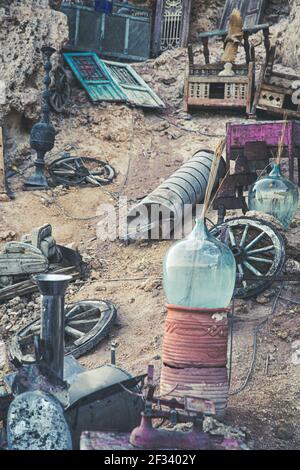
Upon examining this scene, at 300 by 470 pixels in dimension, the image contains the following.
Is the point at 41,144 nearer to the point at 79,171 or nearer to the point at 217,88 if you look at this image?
the point at 79,171

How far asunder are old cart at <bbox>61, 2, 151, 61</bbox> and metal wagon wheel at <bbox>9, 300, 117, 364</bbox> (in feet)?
28.9

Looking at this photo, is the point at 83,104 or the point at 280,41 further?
the point at 280,41

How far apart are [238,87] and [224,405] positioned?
30.6ft

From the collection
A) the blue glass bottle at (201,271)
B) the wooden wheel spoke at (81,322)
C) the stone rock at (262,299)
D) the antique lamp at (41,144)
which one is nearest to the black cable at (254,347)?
the stone rock at (262,299)

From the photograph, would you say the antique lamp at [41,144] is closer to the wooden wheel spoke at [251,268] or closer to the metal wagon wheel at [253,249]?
the metal wagon wheel at [253,249]

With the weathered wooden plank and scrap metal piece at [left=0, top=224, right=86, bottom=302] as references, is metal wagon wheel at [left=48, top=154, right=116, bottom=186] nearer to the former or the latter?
the weathered wooden plank

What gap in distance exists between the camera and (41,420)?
16.6 ft

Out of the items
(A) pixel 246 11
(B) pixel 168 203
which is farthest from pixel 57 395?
(A) pixel 246 11

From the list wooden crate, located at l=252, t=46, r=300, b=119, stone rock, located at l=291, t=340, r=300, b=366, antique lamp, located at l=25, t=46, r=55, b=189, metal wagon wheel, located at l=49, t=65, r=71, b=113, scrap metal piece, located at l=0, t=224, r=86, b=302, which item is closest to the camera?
stone rock, located at l=291, t=340, r=300, b=366

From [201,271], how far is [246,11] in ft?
38.6

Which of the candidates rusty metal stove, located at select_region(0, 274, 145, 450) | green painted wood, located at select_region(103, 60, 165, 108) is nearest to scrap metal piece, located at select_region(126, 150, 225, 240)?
green painted wood, located at select_region(103, 60, 165, 108)

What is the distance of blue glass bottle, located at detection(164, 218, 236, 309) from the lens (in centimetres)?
603
